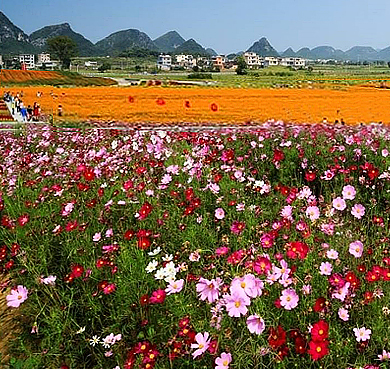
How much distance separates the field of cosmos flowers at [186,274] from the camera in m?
1.82

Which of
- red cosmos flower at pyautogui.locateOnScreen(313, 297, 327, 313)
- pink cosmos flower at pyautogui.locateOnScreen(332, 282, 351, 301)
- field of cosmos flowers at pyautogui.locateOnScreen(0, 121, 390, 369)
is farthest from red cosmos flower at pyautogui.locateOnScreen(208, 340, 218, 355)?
pink cosmos flower at pyautogui.locateOnScreen(332, 282, 351, 301)

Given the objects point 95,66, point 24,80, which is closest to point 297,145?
point 24,80

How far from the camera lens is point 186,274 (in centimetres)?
231

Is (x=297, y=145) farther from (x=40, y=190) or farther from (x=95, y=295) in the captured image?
(x=95, y=295)

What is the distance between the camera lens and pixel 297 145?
534 cm

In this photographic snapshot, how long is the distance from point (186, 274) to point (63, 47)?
3985 inches

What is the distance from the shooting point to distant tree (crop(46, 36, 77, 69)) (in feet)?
308

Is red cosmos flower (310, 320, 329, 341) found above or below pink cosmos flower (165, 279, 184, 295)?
below

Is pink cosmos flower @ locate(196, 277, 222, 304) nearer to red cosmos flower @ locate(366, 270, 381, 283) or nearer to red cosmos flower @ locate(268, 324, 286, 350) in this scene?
red cosmos flower @ locate(268, 324, 286, 350)

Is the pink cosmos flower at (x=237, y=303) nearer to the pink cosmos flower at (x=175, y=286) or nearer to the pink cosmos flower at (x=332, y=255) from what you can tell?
the pink cosmos flower at (x=175, y=286)

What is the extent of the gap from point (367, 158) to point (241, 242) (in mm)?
2969

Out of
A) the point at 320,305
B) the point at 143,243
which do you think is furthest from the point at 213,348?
the point at 143,243

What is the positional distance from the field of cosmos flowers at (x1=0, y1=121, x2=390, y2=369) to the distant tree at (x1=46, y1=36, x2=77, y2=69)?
97.1m

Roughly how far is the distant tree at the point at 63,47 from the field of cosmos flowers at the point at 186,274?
9710 centimetres
